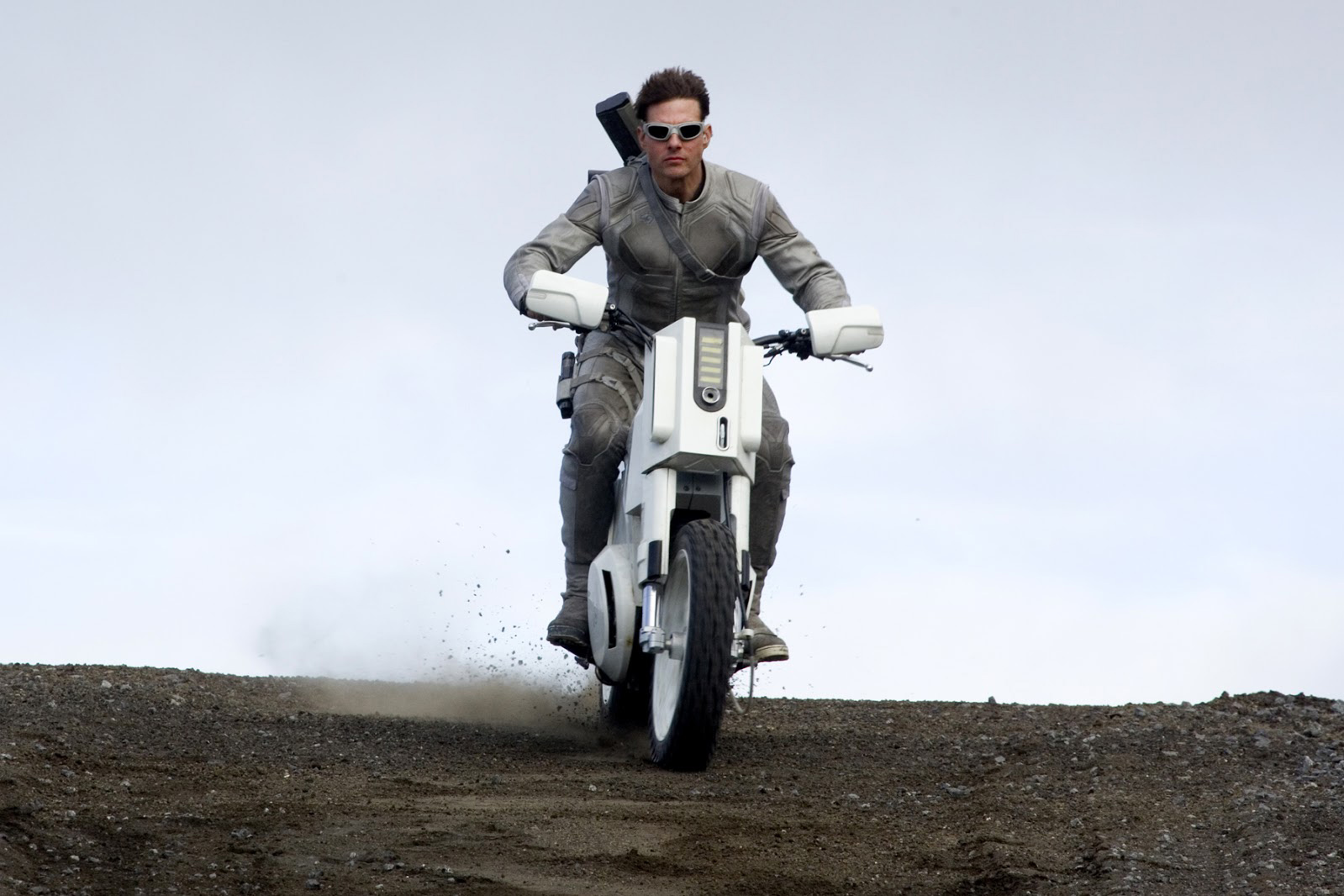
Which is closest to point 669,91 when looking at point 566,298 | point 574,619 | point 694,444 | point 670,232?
point 670,232

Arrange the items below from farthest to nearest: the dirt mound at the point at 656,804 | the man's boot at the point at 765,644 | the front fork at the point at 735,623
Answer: the man's boot at the point at 765,644 → the front fork at the point at 735,623 → the dirt mound at the point at 656,804

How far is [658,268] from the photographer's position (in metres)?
8.00

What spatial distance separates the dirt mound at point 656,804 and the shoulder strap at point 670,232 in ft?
6.61

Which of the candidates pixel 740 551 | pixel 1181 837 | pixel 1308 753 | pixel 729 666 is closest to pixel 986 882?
pixel 1181 837

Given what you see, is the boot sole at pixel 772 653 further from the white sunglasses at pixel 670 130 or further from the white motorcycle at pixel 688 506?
the white sunglasses at pixel 670 130

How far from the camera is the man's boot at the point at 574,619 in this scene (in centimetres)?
783

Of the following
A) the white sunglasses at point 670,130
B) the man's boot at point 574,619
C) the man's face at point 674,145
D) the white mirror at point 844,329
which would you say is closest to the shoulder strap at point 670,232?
the man's face at point 674,145

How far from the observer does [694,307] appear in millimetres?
8125

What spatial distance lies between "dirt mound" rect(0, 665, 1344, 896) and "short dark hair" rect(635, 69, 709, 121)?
2.68 meters

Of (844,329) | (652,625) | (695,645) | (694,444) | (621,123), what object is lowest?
(695,645)

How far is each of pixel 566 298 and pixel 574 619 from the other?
1.51 metres

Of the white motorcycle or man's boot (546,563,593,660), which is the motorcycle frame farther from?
man's boot (546,563,593,660)

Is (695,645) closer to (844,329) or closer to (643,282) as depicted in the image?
(844,329)

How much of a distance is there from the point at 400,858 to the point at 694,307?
345cm
